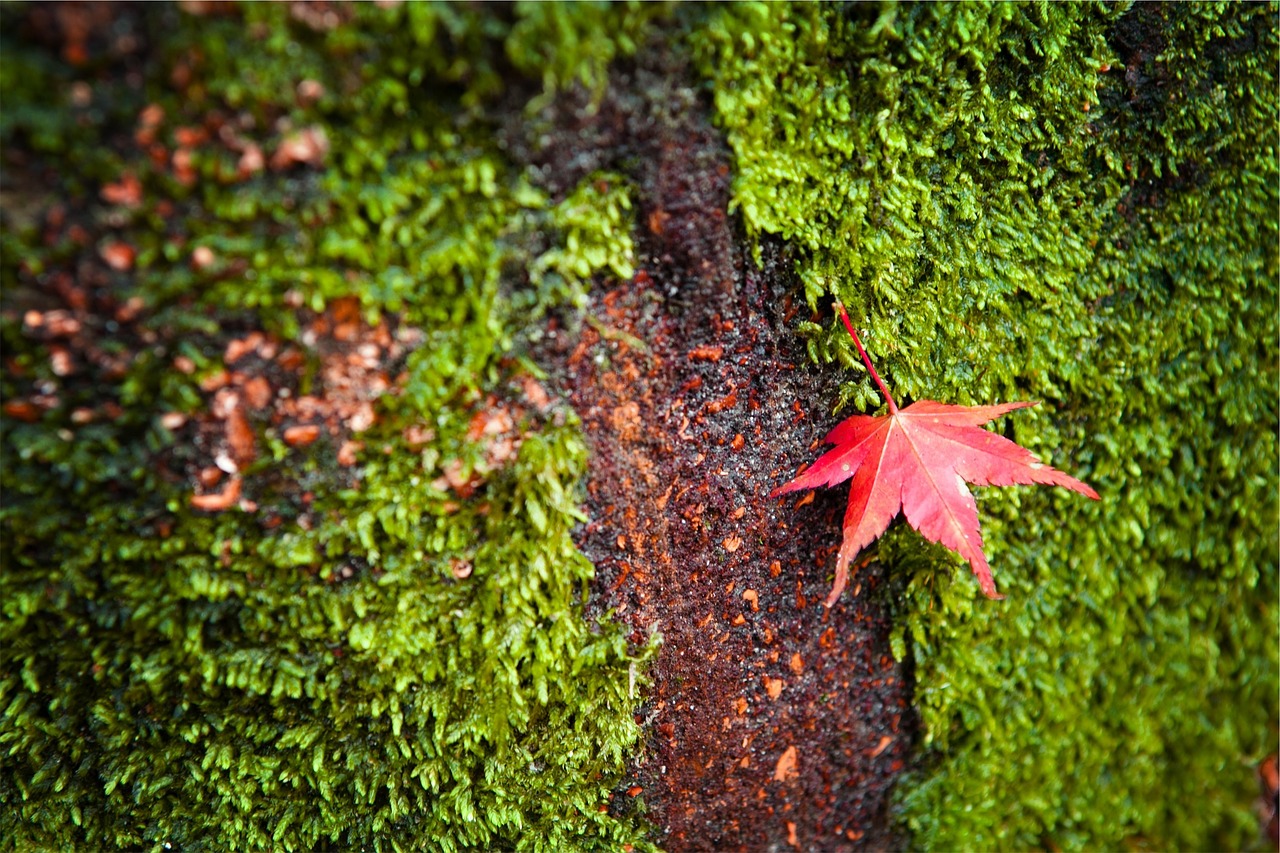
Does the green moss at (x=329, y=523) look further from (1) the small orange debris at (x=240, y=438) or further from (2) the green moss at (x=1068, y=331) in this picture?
(2) the green moss at (x=1068, y=331)

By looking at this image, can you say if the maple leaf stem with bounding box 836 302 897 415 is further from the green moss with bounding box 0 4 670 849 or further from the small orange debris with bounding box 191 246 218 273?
the small orange debris with bounding box 191 246 218 273

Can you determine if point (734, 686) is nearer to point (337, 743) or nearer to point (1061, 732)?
point (337, 743)

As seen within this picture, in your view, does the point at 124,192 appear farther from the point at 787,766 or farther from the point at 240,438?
the point at 787,766

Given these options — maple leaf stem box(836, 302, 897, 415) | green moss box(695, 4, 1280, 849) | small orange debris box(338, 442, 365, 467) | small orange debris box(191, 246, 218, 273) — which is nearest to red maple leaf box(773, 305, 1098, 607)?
maple leaf stem box(836, 302, 897, 415)

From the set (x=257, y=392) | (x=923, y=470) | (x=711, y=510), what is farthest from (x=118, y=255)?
(x=923, y=470)

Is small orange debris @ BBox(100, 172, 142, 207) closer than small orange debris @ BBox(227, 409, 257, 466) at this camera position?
Yes

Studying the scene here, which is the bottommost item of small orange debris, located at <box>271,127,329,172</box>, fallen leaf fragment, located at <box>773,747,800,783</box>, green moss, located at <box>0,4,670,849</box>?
fallen leaf fragment, located at <box>773,747,800,783</box>
